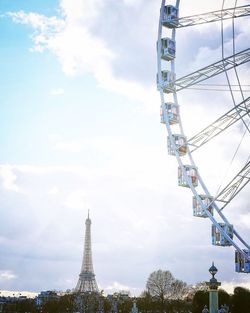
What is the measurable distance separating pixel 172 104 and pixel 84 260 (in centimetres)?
12454

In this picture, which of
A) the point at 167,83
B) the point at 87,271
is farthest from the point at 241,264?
the point at 87,271

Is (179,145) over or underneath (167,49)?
underneath

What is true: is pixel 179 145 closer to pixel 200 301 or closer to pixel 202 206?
pixel 202 206

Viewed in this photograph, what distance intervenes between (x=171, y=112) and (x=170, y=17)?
4.94 m

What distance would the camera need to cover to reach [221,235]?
2511 cm

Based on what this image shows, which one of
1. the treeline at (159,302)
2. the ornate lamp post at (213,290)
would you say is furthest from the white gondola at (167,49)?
the treeline at (159,302)

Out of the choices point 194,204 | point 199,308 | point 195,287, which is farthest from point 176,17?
point 195,287

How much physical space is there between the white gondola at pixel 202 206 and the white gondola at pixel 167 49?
24.5 ft

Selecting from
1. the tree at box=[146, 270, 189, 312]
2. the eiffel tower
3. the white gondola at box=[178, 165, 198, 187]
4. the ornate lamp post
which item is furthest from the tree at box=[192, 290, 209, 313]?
the white gondola at box=[178, 165, 198, 187]

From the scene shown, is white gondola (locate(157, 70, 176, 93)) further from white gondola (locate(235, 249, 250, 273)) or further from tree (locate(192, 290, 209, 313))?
tree (locate(192, 290, 209, 313))

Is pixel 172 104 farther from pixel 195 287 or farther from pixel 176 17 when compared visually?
pixel 195 287

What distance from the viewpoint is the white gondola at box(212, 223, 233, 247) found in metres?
25.2

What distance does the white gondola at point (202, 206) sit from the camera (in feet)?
83.9

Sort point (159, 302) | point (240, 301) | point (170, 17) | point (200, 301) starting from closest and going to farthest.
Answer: point (170, 17), point (240, 301), point (200, 301), point (159, 302)
